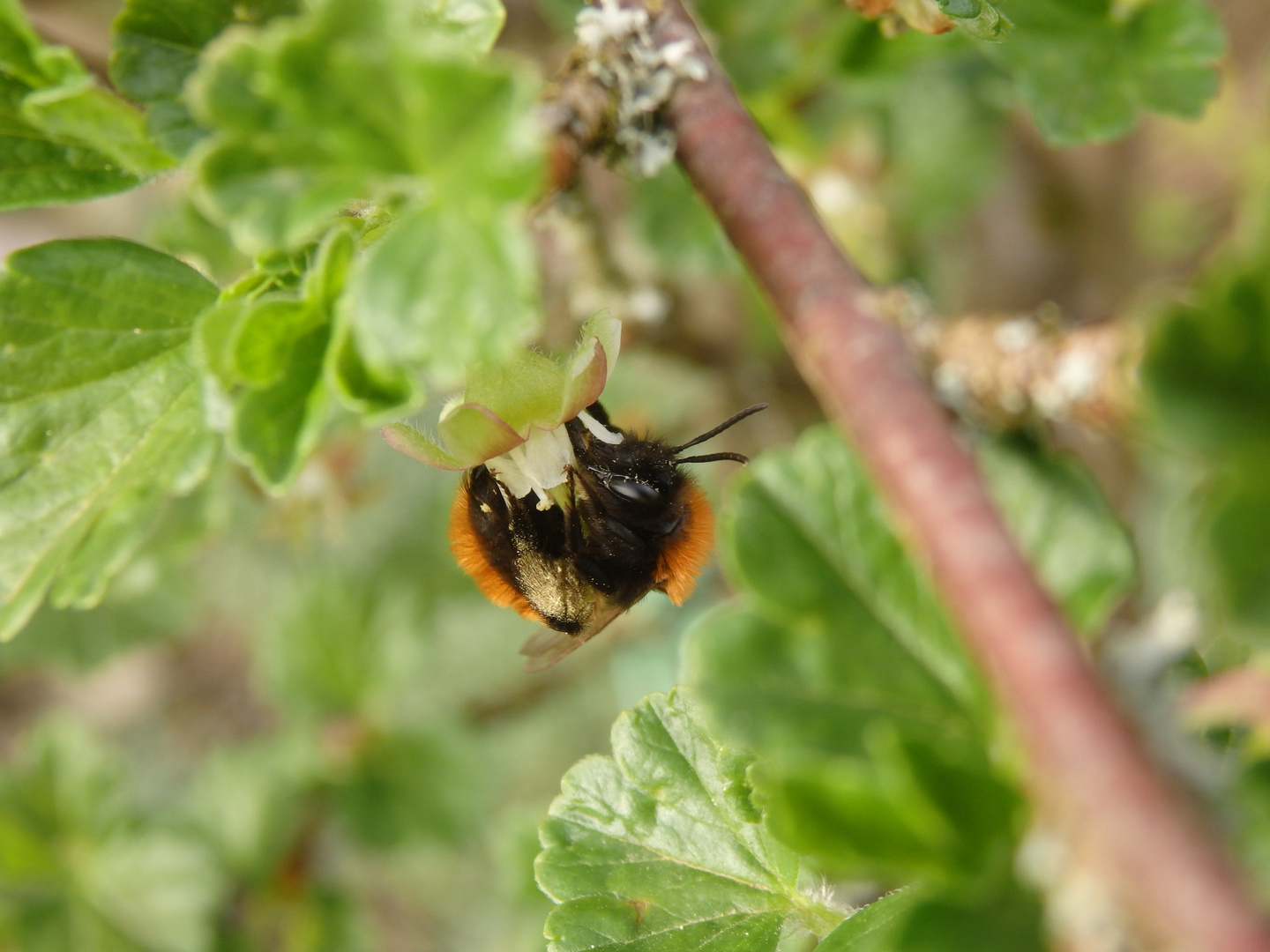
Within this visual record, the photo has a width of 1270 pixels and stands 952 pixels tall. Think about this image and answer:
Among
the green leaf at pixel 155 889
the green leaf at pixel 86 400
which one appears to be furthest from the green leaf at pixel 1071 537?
the green leaf at pixel 155 889

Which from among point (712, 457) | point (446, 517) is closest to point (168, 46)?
point (712, 457)

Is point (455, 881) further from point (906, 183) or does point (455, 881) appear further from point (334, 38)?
point (334, 38)

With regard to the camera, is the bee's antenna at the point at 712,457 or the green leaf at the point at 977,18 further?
the bee's antenna at the point at 712,457

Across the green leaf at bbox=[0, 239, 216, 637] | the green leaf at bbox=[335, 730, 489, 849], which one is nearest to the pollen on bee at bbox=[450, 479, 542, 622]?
the green leaf at bbox=[0, 239, 216, 637]

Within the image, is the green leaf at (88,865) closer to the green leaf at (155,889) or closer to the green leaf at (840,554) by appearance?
the green leaf at (155,889)

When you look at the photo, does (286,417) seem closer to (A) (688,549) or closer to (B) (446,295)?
(B) (446,295)

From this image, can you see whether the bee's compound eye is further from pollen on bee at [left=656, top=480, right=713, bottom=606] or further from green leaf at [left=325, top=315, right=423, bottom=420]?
green leaf at [left=325, top=315, right=423, bottom=420]

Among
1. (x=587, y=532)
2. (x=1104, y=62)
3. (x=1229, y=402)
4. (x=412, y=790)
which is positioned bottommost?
(x=412, y=790)
